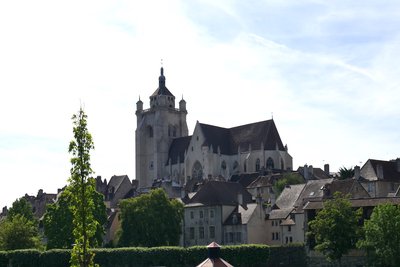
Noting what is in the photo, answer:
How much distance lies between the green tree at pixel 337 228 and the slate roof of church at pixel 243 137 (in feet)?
254

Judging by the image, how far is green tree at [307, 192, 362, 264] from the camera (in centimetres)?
6881

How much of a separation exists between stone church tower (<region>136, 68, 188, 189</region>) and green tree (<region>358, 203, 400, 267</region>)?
100526 mm

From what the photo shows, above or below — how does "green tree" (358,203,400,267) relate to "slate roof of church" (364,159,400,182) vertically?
below

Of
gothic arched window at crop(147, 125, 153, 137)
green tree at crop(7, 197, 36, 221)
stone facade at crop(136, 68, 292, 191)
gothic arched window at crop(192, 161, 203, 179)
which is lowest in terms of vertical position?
green tree at crop(7, 197, 36, 221)

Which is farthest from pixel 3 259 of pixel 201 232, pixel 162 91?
pixel 162 91

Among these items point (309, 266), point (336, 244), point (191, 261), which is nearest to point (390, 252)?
point (336, 244)

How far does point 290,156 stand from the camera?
491 ft

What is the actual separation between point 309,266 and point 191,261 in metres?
12.4

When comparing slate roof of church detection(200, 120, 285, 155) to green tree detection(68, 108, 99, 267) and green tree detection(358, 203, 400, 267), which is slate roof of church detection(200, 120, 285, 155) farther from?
green tree detection(68, 108, 99, 267)

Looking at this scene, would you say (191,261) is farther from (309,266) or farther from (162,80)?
(162,80)

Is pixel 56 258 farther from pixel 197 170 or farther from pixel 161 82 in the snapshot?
pixel 161 82

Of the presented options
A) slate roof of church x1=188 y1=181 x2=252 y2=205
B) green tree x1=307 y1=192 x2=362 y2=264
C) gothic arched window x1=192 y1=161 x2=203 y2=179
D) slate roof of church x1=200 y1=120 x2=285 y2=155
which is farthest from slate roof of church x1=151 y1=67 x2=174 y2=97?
green tree x1=307 y1=192 x2=362 y2=264

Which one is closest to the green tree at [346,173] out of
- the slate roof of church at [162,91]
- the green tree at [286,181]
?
the green tree at [286,181]

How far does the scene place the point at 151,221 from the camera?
85688mm
